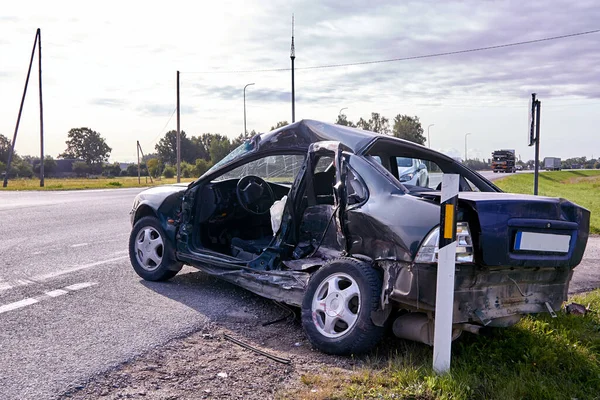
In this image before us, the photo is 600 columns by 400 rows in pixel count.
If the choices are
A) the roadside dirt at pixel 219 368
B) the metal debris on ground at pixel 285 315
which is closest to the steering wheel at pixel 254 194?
the metal debris on ground at pixel 285 315

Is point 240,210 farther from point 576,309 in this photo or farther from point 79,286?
point 576,309

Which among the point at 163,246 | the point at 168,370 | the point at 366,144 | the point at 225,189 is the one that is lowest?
the point at 168,370

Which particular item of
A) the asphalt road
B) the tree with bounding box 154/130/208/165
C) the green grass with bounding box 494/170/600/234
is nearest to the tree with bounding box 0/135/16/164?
the tree with bounding box 154/130/208/165

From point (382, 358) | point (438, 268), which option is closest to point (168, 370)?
point (382, 358)

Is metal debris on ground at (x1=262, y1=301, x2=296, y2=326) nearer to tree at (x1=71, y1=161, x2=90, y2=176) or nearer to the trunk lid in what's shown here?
the trunk lid

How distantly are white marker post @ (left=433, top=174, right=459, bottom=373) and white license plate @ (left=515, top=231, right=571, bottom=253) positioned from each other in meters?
0.48

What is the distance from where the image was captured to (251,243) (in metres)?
6.16

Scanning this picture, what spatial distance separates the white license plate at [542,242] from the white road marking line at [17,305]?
424 cm

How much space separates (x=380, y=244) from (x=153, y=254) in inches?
123

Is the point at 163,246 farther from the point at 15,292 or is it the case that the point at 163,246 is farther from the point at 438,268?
the point at 438,268

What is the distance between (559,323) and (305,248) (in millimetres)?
2234

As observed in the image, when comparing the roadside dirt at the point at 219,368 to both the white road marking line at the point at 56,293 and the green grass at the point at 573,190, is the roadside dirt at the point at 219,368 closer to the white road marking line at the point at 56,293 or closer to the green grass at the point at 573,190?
the white road marking line at the point at 56,293

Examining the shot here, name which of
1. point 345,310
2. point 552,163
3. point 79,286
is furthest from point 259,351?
point 552,163

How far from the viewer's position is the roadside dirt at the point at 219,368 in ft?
10.8
